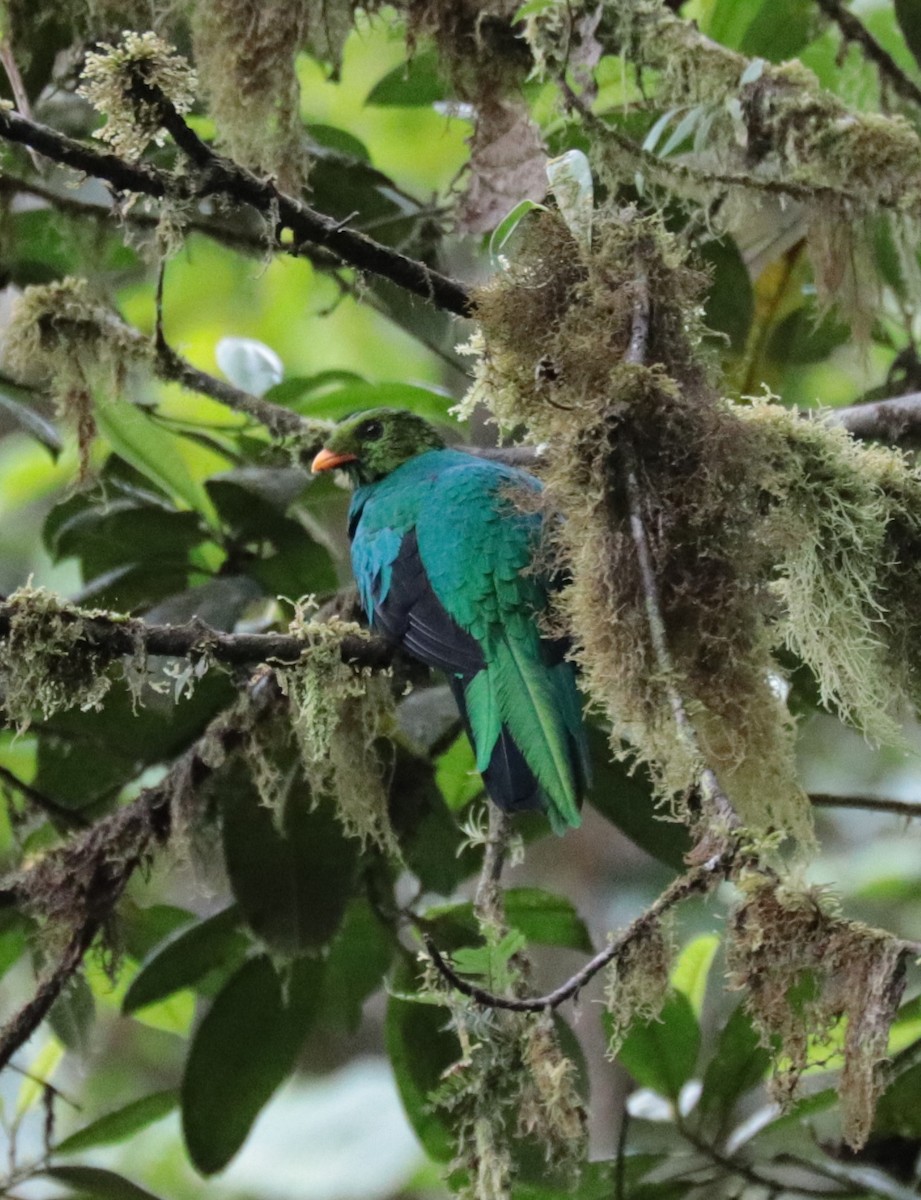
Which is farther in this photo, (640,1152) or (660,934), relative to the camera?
(640,1152)

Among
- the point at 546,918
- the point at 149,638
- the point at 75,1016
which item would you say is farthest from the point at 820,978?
the point at 75,1016

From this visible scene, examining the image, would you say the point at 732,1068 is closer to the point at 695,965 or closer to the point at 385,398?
the point at 695,965

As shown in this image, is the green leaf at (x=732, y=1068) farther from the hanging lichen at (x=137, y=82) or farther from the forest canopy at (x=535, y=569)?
the hanging lichen at (x=137, y=82)

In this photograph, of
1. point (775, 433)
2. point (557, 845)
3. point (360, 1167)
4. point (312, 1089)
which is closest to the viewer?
point (775, 433)

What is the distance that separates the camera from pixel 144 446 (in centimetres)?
324

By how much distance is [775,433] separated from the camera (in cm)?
→ 222

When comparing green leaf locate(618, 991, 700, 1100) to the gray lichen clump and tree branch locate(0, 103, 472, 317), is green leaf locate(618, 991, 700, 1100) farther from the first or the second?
tree branch locate(0, 103, 472, 317)

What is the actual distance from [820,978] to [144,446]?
2.17 metres

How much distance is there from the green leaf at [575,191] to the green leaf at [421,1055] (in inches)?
60.5

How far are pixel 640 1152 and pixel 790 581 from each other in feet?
3.80

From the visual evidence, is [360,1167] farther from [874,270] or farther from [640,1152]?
[874,270]

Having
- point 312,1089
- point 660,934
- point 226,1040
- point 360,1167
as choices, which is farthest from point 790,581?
point 312,1089

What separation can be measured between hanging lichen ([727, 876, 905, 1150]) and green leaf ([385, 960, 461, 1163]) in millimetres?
1452

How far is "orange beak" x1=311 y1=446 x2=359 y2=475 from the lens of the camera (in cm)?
331
